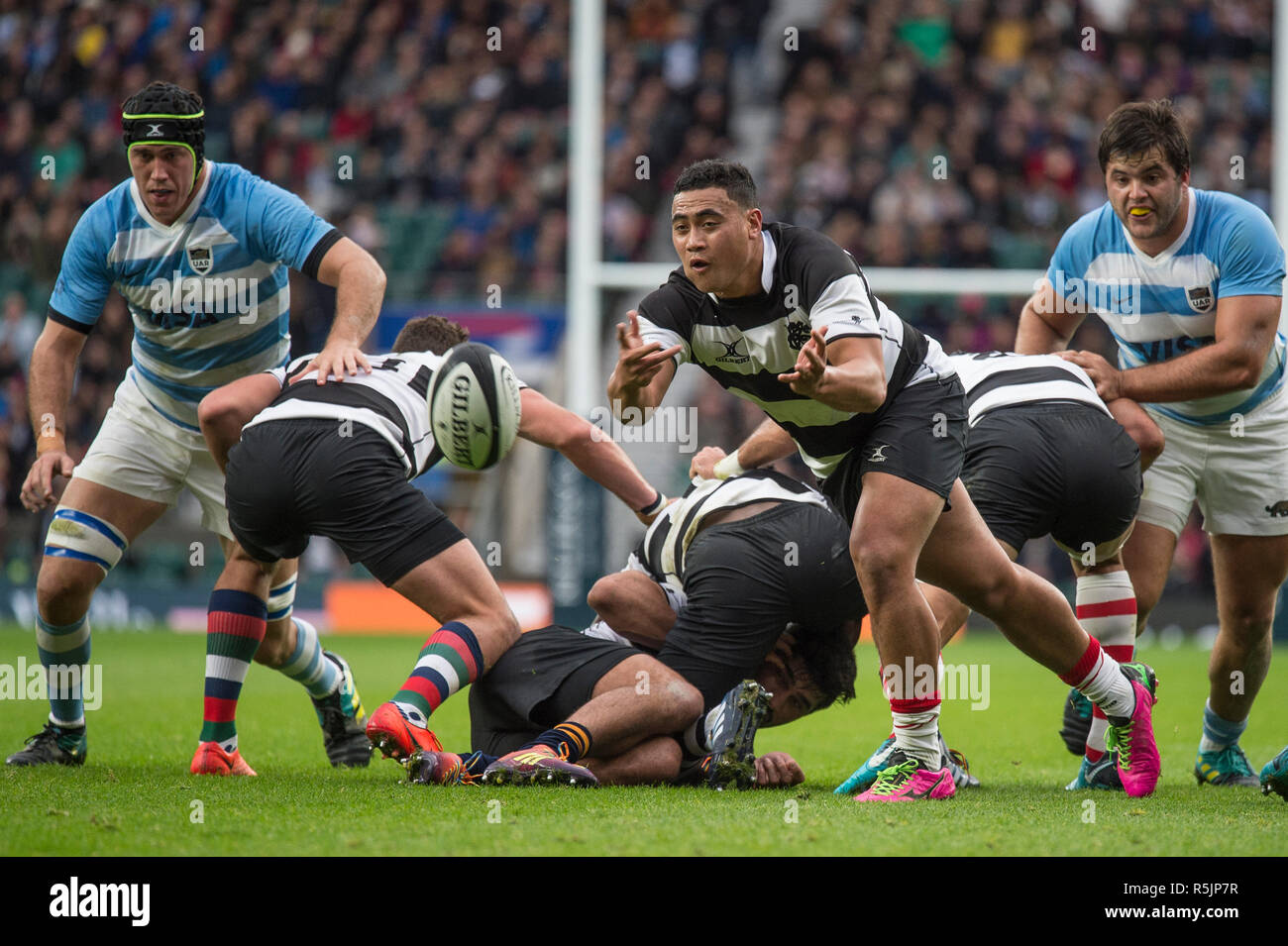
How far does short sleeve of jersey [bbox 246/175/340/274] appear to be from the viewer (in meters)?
5.55

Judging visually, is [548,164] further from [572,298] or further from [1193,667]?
[1193,667]

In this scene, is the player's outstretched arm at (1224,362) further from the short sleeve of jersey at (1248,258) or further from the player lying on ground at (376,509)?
the player lying on ground at (376,509)

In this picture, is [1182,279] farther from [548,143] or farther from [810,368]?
[548,143]

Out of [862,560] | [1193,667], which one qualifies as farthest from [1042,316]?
[1193,667]

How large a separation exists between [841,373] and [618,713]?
1352mm

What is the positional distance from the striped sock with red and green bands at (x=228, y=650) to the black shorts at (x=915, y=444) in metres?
2.30

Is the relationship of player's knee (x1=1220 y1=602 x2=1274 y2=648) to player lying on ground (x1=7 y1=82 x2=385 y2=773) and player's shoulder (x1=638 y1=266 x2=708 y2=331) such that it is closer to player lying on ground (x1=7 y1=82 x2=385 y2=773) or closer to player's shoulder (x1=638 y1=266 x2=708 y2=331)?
player's shoulder (x1=638 y1=266 x2=708 y2=331)

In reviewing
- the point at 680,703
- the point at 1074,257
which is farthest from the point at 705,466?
the point at 1074,257

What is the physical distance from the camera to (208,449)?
5918mm

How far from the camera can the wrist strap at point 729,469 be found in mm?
5461

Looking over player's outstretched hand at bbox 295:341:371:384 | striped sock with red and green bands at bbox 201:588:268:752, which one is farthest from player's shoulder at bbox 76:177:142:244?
striped sock with red and green bands at bbox 201:588:268:752
